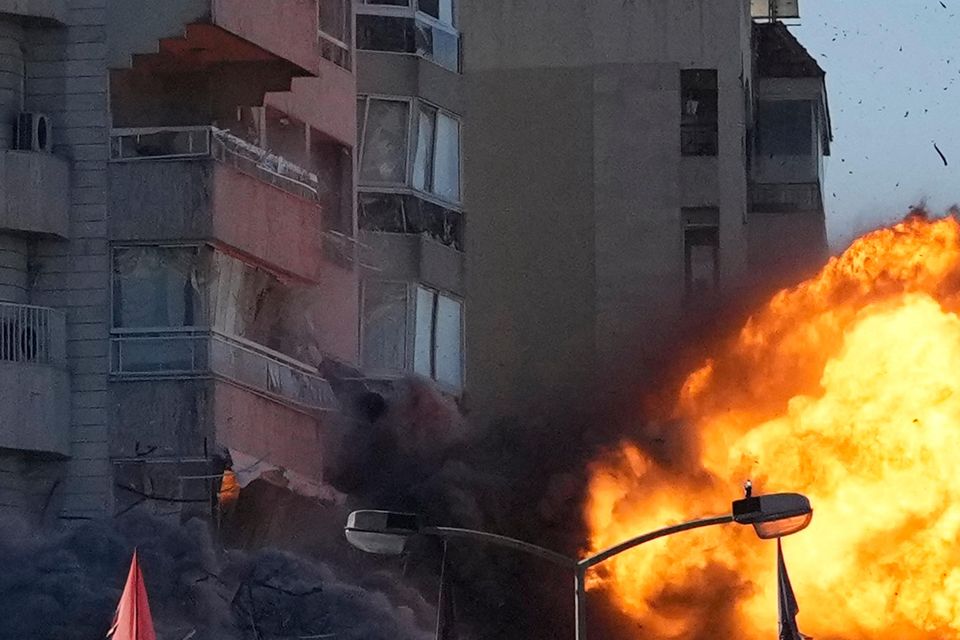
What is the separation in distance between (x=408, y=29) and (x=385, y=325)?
5.79 meters

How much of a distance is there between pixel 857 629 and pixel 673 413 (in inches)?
240

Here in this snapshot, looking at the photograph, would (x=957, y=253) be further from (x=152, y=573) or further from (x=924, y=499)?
(x=152, y=573)

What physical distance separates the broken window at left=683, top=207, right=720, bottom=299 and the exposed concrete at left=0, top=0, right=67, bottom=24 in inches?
1059

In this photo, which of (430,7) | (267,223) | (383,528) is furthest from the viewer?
(430,7)

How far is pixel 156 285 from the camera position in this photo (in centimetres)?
4888

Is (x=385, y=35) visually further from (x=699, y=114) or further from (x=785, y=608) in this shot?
(x=785, y=608)

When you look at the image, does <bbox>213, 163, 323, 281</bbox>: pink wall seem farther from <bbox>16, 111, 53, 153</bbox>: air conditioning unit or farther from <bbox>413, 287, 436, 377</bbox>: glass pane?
<bbox>413, 287, 436, 377</bbox>: glass pane

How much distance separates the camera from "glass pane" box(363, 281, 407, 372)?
2315 inches

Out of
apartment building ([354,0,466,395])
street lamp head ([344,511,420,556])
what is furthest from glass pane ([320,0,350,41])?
street lamp head ([344,511,420,556])

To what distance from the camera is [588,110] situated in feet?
241

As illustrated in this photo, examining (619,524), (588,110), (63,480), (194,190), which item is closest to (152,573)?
(63,480)

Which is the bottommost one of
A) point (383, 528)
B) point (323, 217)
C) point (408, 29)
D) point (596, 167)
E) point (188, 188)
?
point (383, 528)

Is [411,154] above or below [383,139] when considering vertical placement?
below

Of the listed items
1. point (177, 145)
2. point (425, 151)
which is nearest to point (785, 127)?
point (425, 151)
